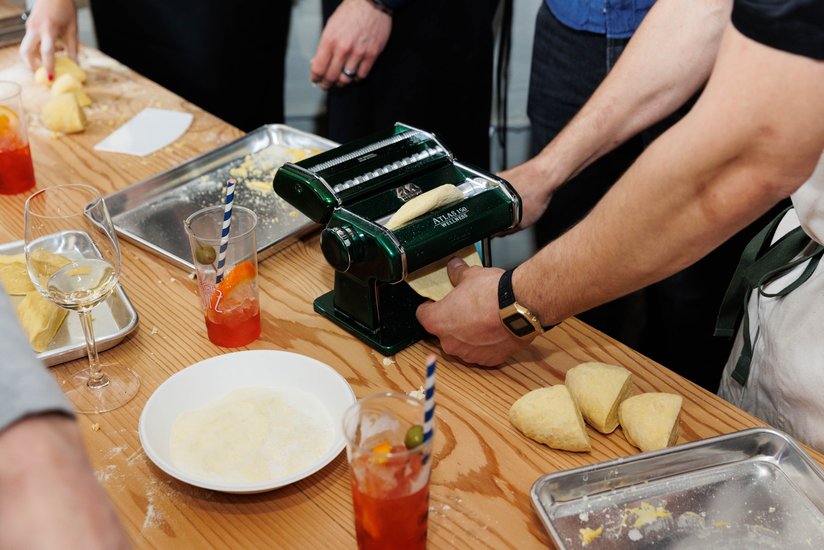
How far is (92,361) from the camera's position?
1.44 meters

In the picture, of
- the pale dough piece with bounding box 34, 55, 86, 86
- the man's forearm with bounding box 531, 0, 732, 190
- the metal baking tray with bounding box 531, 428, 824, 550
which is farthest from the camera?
the pale dough piece with bounding box 34, 55, 86, 86

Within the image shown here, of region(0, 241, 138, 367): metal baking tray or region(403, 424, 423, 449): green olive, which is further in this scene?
region(0, 241, 138, 367): metal baking tray

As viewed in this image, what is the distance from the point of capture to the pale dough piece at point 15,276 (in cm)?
159

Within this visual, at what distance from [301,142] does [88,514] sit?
1.67m

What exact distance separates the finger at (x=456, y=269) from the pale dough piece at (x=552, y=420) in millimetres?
292

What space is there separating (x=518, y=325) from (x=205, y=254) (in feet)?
1.86

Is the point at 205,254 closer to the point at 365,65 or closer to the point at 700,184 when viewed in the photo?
the point at 700,184

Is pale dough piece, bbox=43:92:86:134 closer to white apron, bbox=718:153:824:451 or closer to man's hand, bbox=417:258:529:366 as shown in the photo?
man's hand, bbox=417:258:529:366

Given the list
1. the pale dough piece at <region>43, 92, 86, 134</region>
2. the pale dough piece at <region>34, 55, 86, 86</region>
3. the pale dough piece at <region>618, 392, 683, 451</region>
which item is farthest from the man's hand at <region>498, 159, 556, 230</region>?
the pale dough piece at <region>34, 55, 86, 86</region>

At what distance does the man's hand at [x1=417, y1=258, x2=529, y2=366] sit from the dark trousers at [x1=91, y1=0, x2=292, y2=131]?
77.8 inches

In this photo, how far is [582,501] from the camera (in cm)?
121

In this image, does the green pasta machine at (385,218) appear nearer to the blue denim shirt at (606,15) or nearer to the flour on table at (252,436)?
the flour on table at (252,436)

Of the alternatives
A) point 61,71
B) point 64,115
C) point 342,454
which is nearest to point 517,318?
point 342,454

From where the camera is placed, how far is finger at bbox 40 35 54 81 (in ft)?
8.23
